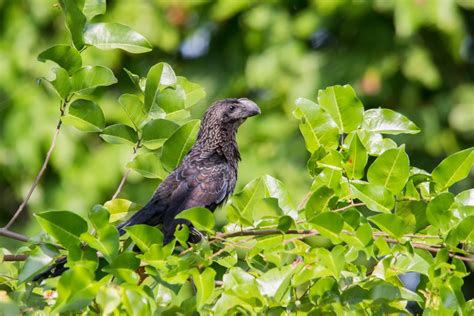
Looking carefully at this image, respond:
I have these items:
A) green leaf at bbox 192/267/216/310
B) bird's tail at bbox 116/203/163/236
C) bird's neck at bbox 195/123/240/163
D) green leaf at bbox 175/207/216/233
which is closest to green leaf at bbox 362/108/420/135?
green leaf at bbox 175/207/216/233

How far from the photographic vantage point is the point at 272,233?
2.64 meters

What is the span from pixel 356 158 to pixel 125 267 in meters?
0.83

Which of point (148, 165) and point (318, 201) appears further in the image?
point (148, 165)

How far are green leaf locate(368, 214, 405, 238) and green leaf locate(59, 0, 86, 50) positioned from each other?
1.19m

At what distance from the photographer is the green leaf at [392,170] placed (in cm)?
274

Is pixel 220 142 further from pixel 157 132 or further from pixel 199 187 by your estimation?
pixel 157 132

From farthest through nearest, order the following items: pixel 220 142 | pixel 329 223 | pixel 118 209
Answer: pixel 220 142, pixel 118 209, pixel 329 223

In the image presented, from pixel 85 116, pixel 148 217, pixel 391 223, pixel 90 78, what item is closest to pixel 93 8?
pixel 90 78

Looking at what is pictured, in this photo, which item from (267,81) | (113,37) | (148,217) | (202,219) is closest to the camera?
(202,219)

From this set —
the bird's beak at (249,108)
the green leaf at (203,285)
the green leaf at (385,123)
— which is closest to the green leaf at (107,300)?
the green leaf at (203,285)

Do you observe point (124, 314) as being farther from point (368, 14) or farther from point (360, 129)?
point (368, 14)

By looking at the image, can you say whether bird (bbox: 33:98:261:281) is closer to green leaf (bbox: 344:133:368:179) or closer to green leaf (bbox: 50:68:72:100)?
green leaf (bbox: 50:68:72:100)

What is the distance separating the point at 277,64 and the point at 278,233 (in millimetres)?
5638

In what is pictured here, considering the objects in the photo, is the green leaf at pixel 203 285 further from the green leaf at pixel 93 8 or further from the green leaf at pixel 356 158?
the green leaf at pixel 93 8
